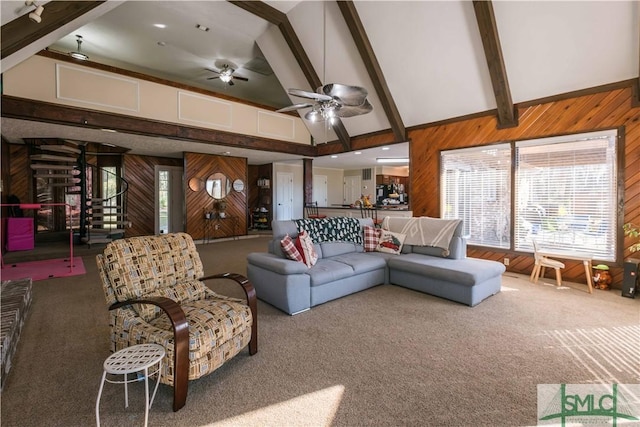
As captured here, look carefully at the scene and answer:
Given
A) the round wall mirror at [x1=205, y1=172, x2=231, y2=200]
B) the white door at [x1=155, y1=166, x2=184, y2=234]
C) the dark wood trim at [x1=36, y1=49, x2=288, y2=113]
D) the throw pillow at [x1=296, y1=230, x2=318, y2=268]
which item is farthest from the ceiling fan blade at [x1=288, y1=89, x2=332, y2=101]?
the white door at [x1=155, y1=166, x2=184, y2=234]

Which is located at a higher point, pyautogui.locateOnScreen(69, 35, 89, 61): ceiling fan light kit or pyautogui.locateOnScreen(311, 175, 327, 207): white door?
pyautogui.locateOnScreen(69, 35, 89, 61): ceiling fan light kit

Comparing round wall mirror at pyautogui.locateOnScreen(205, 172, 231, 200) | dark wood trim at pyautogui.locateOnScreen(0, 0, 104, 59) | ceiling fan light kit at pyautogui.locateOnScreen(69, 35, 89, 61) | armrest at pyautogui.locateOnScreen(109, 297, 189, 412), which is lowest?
armrest at pyautogui.locateOnScreen(109, 297, 189, 412)

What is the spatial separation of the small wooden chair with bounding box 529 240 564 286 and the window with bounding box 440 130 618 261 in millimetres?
323

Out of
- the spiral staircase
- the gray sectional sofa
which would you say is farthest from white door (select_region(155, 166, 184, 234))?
the gray sectional sofa

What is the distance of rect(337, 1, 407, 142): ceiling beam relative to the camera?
15.7ft

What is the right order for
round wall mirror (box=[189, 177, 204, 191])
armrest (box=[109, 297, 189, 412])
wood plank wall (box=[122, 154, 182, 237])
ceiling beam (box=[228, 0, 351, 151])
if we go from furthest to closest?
wood plank wall (box=[122, 154, 182, 237]) < round wall mirror (box=[189, 177, 204, 191]) < ceiling beam (box=[228, 0, 351, 151]) < armrest (box=[109, 297, 189, 412])

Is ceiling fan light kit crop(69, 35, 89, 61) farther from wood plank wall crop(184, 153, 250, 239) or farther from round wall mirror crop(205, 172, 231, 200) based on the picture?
round wall mirror crop(205, 172, 231, 200)

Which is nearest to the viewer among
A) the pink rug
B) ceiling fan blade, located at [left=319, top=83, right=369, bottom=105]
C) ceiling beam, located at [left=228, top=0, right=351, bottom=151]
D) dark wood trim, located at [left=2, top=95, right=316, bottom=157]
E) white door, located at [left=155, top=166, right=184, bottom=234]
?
ceiling fan blade, located at [left=319, top=83, right=369, bottom=105]

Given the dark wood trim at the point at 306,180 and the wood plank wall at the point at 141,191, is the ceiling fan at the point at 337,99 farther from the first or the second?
the wood plank wall at the point at 141,191

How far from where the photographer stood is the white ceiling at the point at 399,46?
150 inches

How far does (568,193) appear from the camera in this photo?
177 inches

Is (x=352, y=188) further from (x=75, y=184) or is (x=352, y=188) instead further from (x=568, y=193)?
(x=75, y=184)

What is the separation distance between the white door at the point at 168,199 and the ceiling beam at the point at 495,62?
329 inches

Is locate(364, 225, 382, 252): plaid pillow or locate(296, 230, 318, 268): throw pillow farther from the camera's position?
locate(364, 225, 382, 252): plaid pillow
